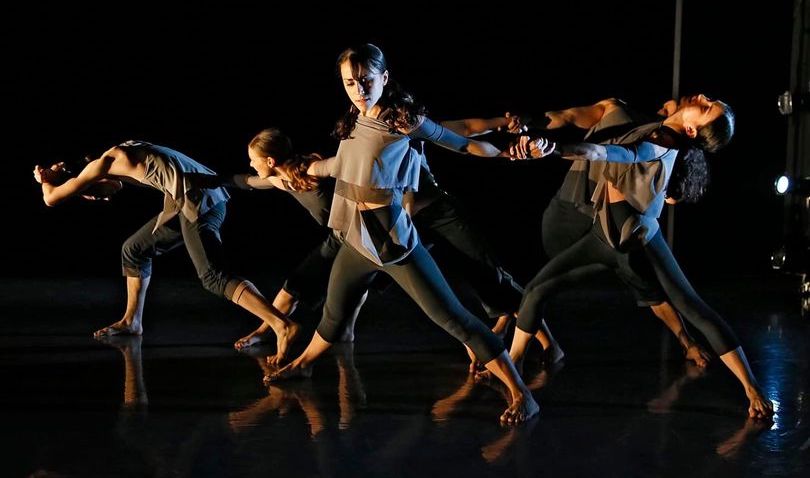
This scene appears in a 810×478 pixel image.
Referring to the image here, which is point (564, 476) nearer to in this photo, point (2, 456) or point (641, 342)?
point (2, 456)

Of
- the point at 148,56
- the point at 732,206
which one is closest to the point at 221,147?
the point at 148,56

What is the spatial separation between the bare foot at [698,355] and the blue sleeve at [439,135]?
1715mm

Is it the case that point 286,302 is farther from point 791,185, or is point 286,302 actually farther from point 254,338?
point 791,185

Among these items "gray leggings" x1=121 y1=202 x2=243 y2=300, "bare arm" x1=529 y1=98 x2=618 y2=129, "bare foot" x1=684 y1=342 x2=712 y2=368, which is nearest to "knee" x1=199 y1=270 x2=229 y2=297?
"gray leggings" x1=121 y1=202 x2=243 y2=300

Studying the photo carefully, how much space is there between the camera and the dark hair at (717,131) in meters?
3.81

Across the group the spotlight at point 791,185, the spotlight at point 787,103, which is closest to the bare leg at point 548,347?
the spotlight at point 791,185

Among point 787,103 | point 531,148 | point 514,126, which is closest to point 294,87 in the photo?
point 787,103

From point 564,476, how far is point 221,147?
5.97 meters

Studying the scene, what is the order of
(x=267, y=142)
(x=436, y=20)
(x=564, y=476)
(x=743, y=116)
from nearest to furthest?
1. (x=564, y=476)
2. (x=267, y=142)
3. (x=743, y=116)
4. (x=436, y=20)

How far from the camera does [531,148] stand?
3371mm

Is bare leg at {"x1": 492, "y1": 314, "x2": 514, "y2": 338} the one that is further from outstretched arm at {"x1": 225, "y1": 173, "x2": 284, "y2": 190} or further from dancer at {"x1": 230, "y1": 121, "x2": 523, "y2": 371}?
outstretched arm at {"x1": 225, "y1": 173, "x2": 284, "y2": 190}

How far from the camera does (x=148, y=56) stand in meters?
8.35

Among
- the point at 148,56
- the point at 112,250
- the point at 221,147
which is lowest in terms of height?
the point at 112,250

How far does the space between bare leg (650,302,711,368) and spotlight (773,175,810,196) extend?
5.25ft
